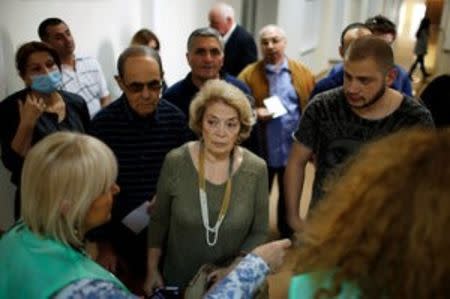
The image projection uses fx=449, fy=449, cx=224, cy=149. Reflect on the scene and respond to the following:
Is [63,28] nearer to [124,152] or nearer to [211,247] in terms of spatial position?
[124,152]

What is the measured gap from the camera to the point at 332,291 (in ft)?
2.62

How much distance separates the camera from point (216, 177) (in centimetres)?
186

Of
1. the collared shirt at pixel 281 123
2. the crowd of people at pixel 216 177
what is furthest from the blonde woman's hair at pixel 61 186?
the collared shirt at pixel 281 123

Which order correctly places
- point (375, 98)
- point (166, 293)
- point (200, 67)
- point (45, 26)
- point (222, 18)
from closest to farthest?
point (166, 293)
point (375, 98)
point (200, 67)
point (45, 26)
point (222, 18)

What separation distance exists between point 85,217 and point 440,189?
86 cm

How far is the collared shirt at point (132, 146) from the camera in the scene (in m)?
2.09

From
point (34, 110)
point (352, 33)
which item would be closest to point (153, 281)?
point (34, 110)

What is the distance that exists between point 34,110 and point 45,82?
221 mm

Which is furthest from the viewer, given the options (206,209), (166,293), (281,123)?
(281,123)

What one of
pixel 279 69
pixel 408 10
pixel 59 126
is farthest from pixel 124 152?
pixel 408 10

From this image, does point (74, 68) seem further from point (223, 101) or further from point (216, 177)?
point (216, 177)

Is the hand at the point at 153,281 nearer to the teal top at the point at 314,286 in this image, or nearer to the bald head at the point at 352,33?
the teal top at the point at 314,286

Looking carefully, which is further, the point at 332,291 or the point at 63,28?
the point at 63,28

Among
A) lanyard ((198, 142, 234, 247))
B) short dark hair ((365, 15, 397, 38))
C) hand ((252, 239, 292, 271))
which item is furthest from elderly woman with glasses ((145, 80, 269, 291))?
short dark hair ((365, 15, 397, 38))
